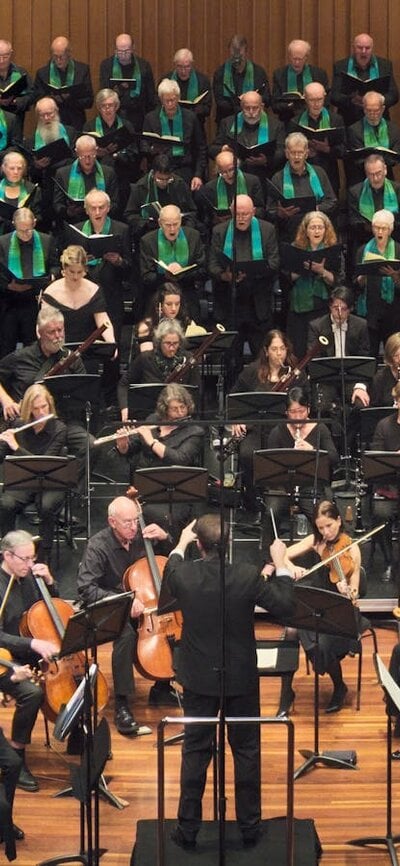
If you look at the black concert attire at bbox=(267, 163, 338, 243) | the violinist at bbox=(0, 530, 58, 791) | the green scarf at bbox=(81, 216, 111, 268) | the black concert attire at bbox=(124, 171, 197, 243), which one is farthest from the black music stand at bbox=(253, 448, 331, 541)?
the black concert attire at bbox=(124, 171, 197, 243)

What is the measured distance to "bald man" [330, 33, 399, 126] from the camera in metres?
10.8

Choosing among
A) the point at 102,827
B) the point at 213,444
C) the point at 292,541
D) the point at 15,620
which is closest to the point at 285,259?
the point at 213,444

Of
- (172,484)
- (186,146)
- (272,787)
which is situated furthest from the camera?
(186,146)

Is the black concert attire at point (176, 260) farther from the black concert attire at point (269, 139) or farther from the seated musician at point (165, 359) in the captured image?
the black concert attire at point (269, 139)

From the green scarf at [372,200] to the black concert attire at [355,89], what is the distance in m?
1.15

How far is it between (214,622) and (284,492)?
9.24ft

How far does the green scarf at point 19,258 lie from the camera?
9.05 metres

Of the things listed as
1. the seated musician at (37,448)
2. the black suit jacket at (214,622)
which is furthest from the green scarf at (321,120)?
the black suit jacket at (214,622)

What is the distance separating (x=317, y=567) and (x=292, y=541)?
1.05 m

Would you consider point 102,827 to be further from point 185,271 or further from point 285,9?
point 285,9

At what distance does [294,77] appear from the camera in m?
10.9

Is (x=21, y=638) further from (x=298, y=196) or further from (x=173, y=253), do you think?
(x=298, y=196)

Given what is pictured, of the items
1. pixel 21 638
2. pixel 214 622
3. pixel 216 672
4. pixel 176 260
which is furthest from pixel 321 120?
pixel 216 672

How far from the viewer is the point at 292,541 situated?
7715 millimetres
